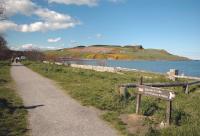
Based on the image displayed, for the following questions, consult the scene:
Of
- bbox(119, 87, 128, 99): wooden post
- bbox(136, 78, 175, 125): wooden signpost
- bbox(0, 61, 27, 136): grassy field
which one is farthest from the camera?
bbox(119, 87, 128, 99): wooden post

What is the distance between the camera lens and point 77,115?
1060 cm

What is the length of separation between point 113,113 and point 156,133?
3050 millimetres

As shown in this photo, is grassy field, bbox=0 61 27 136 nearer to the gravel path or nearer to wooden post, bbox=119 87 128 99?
the gravel path

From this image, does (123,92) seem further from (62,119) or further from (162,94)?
(62,119)

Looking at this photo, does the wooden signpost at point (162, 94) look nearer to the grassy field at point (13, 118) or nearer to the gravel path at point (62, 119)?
the gravel path at point (62, 119)

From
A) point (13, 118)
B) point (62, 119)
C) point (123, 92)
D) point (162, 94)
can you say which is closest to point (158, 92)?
point (162, 94)

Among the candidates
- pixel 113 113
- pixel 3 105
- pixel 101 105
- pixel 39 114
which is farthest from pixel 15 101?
pixel 113 113

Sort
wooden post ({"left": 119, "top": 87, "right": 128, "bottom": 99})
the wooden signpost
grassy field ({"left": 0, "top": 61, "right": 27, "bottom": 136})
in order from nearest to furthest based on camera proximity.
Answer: grassy field ({"left": 0, "top": 61, "right": 27, "bottom": 136})
the wooden signpost
wooden post ({"left": 119, "top": 87, "right": 128, "bottom": 99})

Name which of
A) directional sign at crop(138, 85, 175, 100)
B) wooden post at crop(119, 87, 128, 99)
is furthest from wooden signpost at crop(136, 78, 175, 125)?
wooden post at crop(119, 87, 128, 99)

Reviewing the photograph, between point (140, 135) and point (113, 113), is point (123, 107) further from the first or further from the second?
point (140, 135)

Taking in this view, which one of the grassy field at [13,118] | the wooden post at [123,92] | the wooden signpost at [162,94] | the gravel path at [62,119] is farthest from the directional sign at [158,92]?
the grassy field at [13,118]

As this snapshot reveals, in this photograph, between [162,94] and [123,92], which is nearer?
[162,94]

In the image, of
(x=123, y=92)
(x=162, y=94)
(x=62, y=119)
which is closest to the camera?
(x=162, y=94)

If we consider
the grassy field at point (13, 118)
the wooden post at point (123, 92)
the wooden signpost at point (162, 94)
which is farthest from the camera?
the wooden post at point (123, 92)
